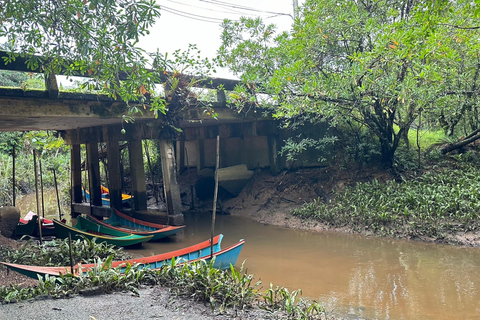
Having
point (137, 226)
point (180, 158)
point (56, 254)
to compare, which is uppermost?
point (180, 158)

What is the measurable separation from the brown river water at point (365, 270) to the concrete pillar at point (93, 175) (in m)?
4.11

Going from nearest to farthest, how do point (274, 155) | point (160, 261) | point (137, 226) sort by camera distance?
point (160, 261) → point (137, 226) → point (274, 155)

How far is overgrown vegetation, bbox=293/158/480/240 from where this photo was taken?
1023 centimetres

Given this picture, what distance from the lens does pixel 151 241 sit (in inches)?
444

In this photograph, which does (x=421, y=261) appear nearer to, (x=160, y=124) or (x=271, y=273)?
(x=271, y=273)

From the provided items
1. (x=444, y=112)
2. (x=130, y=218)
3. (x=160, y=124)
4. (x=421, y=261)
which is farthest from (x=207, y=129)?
(x=421, y=261)

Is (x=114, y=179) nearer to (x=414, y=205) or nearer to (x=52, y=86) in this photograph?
(x=52, y=86)

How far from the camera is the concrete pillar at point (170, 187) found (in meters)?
12.0

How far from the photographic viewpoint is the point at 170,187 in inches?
473

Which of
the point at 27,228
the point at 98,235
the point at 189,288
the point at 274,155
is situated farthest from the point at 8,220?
the point at 274,155

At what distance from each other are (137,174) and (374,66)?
8.01 m

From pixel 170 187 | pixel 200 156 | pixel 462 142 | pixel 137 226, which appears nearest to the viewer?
pixel 170 187

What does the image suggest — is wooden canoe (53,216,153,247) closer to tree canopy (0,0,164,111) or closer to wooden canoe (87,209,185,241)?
wooden canoe (87,209,185,241)

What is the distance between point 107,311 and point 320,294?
3.70 m
